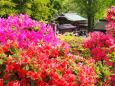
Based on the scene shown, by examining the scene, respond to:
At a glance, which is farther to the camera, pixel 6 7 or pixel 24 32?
pixel 6 7

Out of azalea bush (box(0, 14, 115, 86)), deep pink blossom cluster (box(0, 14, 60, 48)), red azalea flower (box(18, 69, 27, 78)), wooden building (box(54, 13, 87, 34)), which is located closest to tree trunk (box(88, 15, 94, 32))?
wooden building (box(54, 13, 87, 34))

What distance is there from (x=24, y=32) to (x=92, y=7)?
150 ft

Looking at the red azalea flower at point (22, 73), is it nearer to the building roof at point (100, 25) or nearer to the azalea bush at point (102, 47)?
the azalea bush at point (102, 47)

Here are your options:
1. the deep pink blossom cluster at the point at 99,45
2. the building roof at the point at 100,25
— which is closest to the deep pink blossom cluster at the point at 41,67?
the deep pink blossom cluster at the point at 99,45

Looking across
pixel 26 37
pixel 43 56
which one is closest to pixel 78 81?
pixel 43 56

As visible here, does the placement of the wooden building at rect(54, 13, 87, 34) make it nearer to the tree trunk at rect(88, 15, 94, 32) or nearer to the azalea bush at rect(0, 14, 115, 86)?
the tree trunk at rect(88, 15, 94, 32)

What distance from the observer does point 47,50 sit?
6641 mm

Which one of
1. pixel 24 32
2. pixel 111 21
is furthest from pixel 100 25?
pixel 24 32

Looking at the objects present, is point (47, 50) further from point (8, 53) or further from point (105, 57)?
point (105, 57)

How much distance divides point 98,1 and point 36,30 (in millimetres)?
45153

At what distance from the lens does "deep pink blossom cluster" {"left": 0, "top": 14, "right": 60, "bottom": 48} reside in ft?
25.2

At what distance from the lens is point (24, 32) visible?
8117 millimetres

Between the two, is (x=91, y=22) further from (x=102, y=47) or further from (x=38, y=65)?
(x=38, y=65)

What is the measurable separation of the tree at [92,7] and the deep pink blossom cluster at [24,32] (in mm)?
44782
